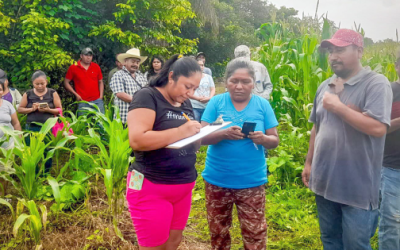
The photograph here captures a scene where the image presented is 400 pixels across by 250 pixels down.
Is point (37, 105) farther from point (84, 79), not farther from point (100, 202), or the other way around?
point (100, 202)

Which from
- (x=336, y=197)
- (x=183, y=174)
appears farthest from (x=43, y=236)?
(x=336, y=197)

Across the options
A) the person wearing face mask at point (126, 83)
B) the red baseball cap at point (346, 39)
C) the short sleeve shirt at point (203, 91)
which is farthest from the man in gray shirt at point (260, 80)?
the red baseball cap at point (346, 39)

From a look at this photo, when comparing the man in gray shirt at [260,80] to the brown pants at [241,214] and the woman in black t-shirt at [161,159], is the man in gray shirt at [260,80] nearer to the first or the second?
the brown pants at [241,214]

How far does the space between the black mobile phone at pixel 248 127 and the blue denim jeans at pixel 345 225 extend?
58cm

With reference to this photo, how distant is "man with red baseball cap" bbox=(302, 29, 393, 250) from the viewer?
1.72 metres

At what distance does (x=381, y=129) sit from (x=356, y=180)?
0.30 meters

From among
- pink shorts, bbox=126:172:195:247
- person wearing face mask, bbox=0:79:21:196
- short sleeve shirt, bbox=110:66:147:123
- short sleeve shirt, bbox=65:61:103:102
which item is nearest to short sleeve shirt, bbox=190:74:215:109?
short sleeve shirt, bbox=110:66:147:123

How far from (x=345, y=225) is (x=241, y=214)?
25.3 inches

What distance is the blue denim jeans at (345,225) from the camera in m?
1.77

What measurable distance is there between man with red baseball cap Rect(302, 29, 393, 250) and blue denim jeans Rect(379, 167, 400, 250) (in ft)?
1.11

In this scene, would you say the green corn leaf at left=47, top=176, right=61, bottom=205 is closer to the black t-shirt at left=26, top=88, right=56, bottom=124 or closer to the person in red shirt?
the black t-shirt at left=26, top=88, right=56, bottom=124

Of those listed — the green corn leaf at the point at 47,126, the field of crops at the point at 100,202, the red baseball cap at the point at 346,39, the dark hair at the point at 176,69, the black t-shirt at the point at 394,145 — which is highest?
the red baseball cap at the point at 346,39

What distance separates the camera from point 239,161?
7.06 feet

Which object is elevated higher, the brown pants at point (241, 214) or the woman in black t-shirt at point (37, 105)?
the woman in black t-shirt at point (37, 105)
